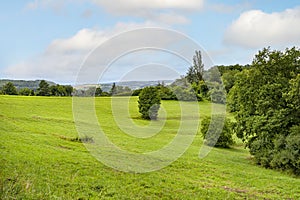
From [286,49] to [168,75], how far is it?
42.6ft

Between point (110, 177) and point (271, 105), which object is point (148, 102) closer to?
point (271, 105)

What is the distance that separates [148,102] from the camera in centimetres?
4681

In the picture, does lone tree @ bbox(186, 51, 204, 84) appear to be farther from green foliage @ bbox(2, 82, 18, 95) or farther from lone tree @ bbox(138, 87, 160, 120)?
green foliage @ bbox(2, 82, 18, 95)

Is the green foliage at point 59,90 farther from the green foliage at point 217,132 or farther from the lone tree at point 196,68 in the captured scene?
the lone tree at point 196,68

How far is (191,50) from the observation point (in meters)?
13.7

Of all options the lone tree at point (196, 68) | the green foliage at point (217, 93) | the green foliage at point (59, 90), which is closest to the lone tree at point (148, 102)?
the green foliage at point (217, 93)

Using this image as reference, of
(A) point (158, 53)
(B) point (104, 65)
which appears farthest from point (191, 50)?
(B) point (104, 65)

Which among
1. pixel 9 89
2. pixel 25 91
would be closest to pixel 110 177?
pixel 9 89

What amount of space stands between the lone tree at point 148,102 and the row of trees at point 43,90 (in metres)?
24.8

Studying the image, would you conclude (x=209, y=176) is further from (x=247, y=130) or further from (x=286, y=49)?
(x=286, y=49)

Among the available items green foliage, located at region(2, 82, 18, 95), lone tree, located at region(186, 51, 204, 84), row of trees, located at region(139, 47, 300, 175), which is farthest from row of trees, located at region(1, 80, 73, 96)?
row of trees, located at region(139, 47, 300, 175)

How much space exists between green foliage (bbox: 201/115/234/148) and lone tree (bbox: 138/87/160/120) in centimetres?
1204

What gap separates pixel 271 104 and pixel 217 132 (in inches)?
459

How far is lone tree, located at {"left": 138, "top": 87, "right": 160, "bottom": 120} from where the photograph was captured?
44.6 m
